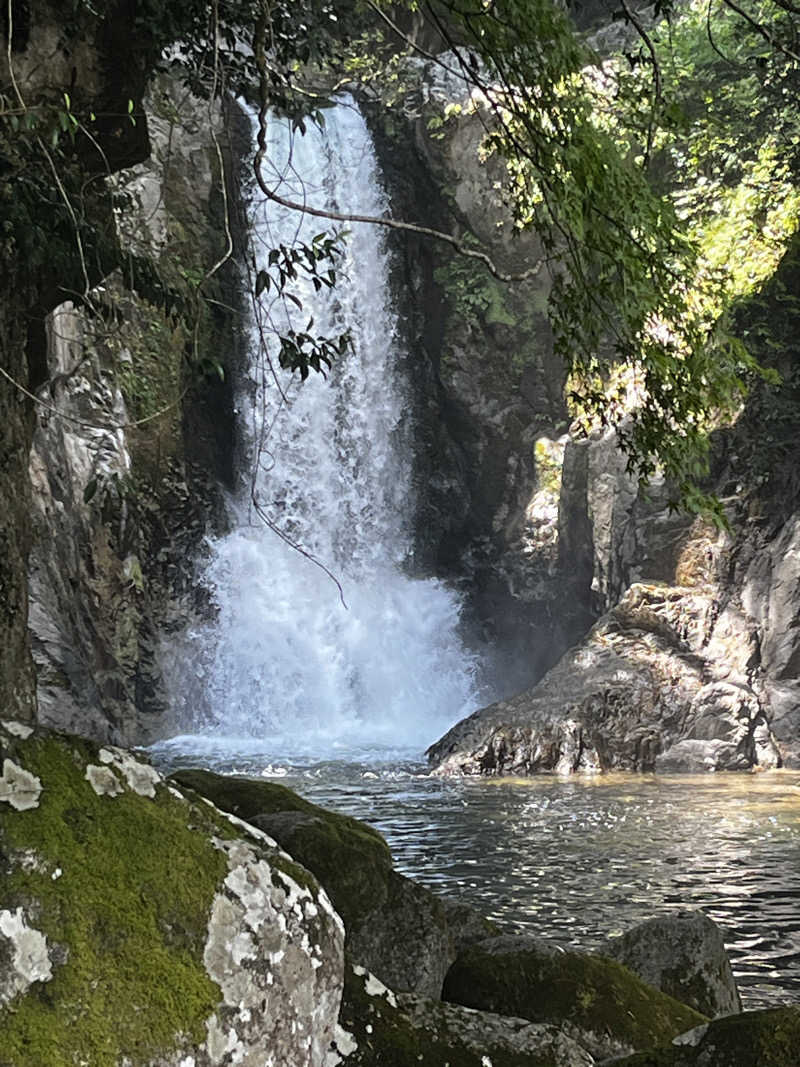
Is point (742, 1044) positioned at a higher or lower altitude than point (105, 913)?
lower

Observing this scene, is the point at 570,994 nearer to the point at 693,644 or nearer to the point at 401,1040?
the point at 401,1040

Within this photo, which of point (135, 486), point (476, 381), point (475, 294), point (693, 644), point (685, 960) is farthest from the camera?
point (476, 381)

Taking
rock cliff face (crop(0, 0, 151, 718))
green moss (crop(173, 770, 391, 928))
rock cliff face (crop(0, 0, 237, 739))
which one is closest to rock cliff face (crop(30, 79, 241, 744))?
rock cliff face (crop(0, 0, 237, 739))

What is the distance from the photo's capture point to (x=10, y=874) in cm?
199

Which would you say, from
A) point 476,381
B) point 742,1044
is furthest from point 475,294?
point 742,1044

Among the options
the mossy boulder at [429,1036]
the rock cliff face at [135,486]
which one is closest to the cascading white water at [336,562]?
the rock cliff face at [135,486]

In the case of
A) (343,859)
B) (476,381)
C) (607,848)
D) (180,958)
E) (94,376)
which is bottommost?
(607,848)

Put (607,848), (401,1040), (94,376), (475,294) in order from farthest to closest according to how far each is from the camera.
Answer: (475,294) → (94,376) → (607,848) → (401,1040)

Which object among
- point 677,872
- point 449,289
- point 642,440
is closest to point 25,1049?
point 642,440

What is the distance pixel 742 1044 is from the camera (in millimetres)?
2361

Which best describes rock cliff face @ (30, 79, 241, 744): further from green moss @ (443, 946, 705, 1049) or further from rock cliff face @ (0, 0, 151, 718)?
green moss @ (443, 946, 705, 1049)

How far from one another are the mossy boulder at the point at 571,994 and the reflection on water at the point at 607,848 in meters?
1.76

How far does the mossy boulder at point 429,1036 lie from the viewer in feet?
8.46

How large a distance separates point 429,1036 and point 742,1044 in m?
0.76
